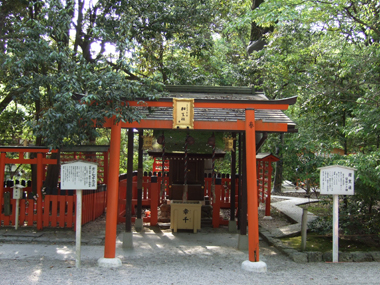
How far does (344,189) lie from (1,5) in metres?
11.1

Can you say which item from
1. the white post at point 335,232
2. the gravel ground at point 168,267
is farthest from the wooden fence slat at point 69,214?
the white post at point 335,232

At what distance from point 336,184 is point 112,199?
445 centimetres

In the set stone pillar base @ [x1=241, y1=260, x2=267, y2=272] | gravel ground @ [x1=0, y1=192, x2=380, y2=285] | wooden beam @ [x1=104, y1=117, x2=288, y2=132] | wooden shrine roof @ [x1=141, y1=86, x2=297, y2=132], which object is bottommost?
gravel ground @ [x1=0, y1=192, x2=380, y2=285]

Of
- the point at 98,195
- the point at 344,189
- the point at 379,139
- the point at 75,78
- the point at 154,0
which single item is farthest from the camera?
the point at 98,195

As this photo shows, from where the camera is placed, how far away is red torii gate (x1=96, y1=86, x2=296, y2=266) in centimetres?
655

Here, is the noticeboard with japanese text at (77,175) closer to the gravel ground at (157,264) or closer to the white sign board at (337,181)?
the gravel ground at (157,264)

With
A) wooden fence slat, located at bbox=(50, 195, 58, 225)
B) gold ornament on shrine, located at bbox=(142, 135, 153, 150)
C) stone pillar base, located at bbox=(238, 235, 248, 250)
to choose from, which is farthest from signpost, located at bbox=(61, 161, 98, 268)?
stone pillar base, located at bbox=(238, 235, 248, 250)

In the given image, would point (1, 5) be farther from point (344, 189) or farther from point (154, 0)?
point (344, 189)

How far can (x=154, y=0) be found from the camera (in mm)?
10398

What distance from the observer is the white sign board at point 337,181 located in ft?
22.4

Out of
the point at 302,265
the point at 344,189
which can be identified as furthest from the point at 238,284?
the point at 344,189

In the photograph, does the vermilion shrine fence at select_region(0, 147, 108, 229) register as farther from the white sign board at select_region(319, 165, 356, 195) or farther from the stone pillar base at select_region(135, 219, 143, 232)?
the white sign board at select_region(319, 165, 356, 195)

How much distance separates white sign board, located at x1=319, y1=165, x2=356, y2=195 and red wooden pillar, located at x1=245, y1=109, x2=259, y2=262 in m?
1.44

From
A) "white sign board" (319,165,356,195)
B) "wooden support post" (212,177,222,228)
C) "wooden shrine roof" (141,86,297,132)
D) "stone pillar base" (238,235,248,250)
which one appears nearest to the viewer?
"wooden shrine roof" (141,86,297,132)
